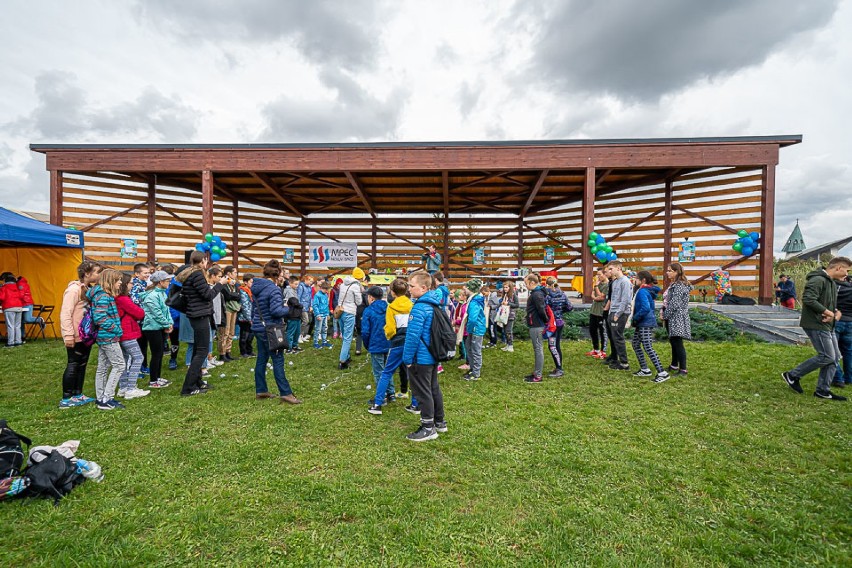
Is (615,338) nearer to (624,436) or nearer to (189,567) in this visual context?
(624,436)

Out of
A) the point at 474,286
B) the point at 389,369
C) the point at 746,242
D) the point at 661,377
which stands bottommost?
the point at 661,377

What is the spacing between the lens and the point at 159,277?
6508mm

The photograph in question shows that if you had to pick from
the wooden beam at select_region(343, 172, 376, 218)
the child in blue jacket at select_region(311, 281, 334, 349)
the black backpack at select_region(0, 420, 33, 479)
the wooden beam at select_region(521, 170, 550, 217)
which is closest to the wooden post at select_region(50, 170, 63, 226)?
the wooden beam at select_region(343, 172, 376, 218)

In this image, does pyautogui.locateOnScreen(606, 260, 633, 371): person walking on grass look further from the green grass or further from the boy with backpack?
the boy with backpack

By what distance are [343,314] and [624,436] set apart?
5.07m

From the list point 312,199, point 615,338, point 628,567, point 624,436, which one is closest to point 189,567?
point 628,567

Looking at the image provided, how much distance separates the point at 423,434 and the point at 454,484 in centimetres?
90

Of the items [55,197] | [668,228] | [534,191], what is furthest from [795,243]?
[55,197]

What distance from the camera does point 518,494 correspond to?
9.71 ft

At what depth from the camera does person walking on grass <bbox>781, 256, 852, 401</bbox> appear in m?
5.11

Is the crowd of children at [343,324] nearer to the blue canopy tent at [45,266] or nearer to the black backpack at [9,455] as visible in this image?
the black backpack at [9,455]

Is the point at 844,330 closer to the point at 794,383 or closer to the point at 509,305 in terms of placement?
the point at 794,383

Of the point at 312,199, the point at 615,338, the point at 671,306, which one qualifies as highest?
the point at 312,199

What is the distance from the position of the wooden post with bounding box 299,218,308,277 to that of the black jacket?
562 inches
